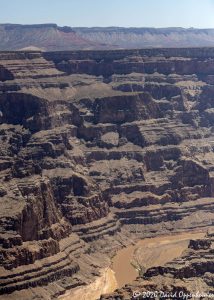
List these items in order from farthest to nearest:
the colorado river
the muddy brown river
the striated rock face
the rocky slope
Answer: the colorado river < the striated rock face < the muddy brown river < the rocky slope

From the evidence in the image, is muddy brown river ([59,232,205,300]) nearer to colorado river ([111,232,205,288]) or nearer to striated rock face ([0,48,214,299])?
colorado river ([111,232,205,288])

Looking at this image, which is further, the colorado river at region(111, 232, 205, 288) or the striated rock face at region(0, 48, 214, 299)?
the colorado river at region(111, 232, 205, 288)

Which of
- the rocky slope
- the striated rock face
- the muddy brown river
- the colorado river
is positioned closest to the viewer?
the rocky slope

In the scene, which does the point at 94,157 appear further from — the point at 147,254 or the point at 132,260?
the point at 132,260

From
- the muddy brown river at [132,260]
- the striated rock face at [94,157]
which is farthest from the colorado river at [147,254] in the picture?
the striated rock face at [94,157]

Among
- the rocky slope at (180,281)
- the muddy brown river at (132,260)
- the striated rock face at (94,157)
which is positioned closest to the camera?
the rocky slope at (180,281)

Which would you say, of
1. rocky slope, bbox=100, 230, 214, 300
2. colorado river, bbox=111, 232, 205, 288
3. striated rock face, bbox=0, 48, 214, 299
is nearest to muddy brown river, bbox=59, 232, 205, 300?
colorado river, bbox=111, 232, 205, 288

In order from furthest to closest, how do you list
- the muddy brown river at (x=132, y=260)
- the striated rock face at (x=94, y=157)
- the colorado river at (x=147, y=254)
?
1. the colorado river at (x=147, y=254)
2. the striated rock face at (x=94, y=157)
3. the muddy brown river at (x=132, y=260)

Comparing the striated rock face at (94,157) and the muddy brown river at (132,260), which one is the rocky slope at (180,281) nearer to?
the striated rock face at (94,157)

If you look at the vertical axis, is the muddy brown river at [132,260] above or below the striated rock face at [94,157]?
below
